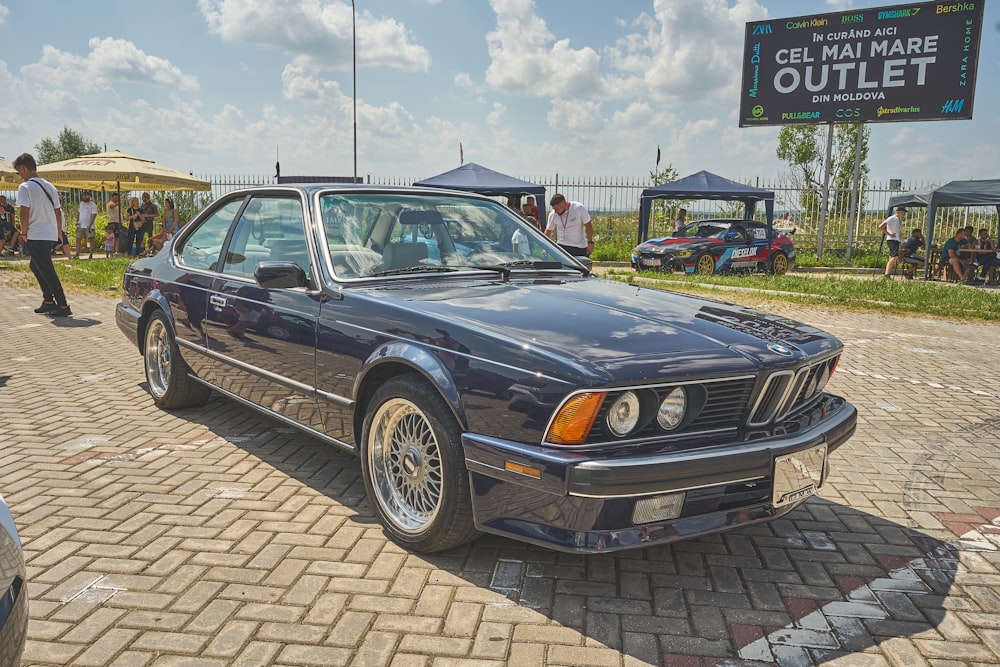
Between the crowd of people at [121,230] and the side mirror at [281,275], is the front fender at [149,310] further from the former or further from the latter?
the crowd of people at [121,230]

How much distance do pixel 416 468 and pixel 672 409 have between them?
3.54 feet

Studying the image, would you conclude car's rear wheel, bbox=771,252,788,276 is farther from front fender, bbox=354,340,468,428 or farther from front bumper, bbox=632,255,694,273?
front fender, bbox=354,340,468,428

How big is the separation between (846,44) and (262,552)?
23186 mm

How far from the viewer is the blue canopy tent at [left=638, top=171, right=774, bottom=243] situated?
2033 centimetres

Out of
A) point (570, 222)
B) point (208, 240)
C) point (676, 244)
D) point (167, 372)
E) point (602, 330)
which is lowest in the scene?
point (167, 372)

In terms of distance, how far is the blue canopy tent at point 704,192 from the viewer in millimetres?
20328

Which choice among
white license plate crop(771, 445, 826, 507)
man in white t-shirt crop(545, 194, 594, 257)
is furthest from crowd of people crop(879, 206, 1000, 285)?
white license plate crop(771, 445, 826, 507)

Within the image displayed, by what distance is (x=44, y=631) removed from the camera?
97.9 inches

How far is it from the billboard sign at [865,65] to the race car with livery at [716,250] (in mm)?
5813

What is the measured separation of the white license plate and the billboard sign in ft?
72.1

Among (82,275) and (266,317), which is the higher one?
(266,317)

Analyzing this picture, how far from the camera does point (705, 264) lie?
17.3 m

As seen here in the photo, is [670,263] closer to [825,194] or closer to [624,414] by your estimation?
[825,194]

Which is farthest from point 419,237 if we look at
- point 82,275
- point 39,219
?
point 82,275
